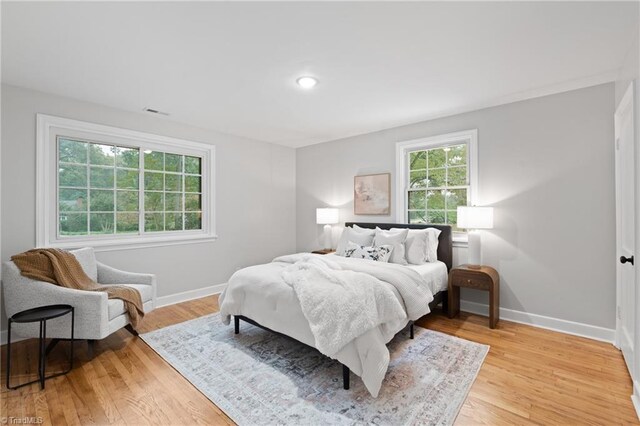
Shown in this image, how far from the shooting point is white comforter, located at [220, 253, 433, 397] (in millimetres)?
2039

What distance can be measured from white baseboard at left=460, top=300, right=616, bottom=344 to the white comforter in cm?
114

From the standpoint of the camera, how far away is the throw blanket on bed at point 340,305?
2051 mm

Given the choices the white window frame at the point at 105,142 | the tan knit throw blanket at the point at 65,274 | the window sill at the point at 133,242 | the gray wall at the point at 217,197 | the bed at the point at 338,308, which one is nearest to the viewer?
the bed at the point at 338,308

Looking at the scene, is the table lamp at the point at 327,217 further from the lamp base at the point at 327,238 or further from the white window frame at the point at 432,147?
the white window frame at the point at 432,147

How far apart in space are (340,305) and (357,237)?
1.99 m

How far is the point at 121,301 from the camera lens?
2.75 metres

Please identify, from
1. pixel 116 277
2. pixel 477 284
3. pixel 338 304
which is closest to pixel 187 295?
pixel 116 277

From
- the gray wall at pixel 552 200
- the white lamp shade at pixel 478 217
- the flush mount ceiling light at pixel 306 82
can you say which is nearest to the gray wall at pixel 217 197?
the flush mount ceiling light at pixel 306 82

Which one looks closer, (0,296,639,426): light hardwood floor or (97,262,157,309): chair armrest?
(0,296,639,426): light hardwood floor

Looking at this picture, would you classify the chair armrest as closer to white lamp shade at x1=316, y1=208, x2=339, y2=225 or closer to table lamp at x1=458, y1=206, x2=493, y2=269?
white lamp shade at x1=316, y1=208, x2=339, y2=225

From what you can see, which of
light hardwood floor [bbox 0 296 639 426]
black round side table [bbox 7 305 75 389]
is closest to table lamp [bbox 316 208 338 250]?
light hardwood floor [bbox 0 296 639 426]

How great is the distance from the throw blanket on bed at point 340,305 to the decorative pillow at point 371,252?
1064 mm

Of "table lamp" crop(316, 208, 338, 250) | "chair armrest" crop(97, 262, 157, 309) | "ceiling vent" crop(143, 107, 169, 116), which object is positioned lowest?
"chair armrest" crop(97, 262, 157, 309)

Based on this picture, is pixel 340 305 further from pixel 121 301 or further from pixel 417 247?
pixel 121 301
